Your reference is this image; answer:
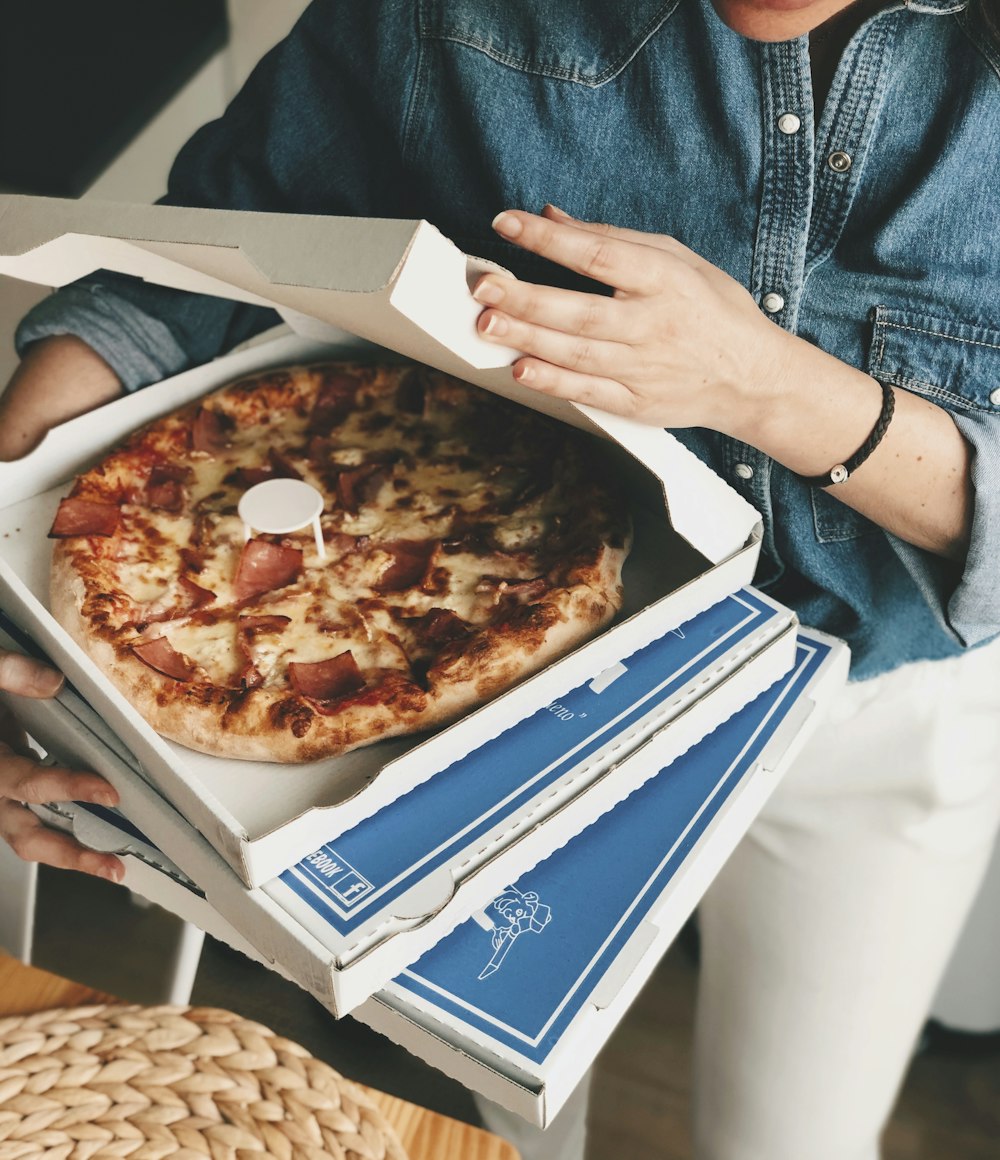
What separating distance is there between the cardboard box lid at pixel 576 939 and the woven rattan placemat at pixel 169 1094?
17 cm

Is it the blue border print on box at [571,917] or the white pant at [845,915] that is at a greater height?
the blue border print on box at [571,917]

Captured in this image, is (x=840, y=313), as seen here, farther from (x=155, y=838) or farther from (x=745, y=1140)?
(x=745, y=1140)

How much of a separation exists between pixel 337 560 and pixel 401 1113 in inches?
17.8

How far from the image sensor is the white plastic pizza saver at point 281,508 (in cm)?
94

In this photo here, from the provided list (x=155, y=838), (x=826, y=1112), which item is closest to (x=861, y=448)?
(x=155, y=838)

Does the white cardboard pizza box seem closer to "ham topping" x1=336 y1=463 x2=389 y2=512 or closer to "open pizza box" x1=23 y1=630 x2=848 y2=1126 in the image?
"open pizza box" x1=23 y1=630 x2=848 y2=1126

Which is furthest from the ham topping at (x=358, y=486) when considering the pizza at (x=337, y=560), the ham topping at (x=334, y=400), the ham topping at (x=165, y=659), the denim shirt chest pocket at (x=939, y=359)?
the denim shirt chest pocket at (x=939, y=359)

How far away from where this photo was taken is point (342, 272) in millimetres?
698

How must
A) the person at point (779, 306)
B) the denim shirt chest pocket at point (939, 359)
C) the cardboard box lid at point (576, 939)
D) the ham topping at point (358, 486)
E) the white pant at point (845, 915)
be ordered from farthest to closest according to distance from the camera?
the white pant at point (845, 915)
the ham topping at point (358, 486)
the denim shirt chest pocket at point (939, 359)
the person at point (779, 306)
the cardboard box lid at point (576, 939)

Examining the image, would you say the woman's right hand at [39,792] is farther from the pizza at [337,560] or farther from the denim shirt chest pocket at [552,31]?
the denim shirt chest pocket at [552,31]

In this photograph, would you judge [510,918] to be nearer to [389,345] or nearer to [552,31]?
Answer: [389,345]

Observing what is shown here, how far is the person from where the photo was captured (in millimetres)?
808

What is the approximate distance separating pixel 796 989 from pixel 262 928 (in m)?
0.77

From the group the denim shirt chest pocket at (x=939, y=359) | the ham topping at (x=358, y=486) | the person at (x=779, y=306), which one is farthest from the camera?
the ham topping at (x=358, y=486)
